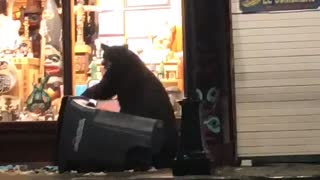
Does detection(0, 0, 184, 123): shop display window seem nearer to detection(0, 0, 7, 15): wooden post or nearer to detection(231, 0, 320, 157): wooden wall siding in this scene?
detection(0, 0, 7, 15): wooden post

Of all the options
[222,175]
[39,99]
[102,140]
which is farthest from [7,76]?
[222,175]

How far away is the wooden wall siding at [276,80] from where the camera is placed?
8062 mm

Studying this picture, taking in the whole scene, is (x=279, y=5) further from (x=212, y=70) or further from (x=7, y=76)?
(x=7, y=76)

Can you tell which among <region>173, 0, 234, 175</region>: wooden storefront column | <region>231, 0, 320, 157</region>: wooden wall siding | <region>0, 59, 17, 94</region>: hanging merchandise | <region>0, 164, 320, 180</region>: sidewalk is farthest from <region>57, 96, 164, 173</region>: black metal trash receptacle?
<region>0, 59, 17, 94</region>: hanging merchandise

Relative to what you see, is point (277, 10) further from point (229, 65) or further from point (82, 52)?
point (82, 52)

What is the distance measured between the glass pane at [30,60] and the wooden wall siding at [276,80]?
94.6 inches

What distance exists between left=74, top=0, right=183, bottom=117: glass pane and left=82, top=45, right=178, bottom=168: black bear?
3.59 ft

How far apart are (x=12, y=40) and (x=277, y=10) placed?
3.32 metres

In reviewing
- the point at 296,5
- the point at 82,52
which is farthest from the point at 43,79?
the point at 296,5

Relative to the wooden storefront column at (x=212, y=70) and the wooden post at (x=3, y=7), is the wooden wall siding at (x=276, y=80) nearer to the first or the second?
the wooden storefront column at (x=212, y=70)

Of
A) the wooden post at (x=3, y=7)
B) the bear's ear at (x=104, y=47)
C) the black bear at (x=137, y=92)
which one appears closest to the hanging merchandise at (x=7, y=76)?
the wooden post at (x=3, y=7)

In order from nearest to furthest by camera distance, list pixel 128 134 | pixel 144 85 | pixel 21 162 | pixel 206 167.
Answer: pixel 206 167 → pixel 128 134 → pixel 144 85 → pixel 21 162

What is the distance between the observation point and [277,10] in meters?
8.12

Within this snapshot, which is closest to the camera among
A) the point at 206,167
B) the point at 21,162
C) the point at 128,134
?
the point at 206,167
